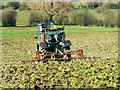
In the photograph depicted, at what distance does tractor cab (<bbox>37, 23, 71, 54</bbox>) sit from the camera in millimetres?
13547

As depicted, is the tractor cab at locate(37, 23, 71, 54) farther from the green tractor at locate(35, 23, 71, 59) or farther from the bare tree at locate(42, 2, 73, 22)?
the bare tree at locate(42, 2, 73, 22)

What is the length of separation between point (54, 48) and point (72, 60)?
2.18 m

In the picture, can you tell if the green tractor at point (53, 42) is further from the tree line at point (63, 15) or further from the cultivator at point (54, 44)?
the tree line at point (63, 15)

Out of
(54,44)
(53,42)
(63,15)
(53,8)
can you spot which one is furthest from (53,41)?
(63,15)

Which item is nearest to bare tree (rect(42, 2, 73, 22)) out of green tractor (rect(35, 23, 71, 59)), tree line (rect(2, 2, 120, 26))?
tree line (rect(2, 2, 120, 26))

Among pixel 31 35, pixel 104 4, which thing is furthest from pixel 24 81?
pixel 104 4

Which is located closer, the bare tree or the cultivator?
the cultivator

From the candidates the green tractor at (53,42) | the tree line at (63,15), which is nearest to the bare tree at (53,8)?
the tree line at (63,15)

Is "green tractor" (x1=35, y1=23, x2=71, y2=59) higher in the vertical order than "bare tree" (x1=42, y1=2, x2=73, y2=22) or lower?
lower

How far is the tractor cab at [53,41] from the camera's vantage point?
1355 centimetres

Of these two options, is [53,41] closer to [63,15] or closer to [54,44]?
[54,44]

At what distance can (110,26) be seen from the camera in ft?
148

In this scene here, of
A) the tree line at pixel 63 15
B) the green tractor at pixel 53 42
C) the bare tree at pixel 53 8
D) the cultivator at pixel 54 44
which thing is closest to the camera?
the cultivator at pixel 54 44

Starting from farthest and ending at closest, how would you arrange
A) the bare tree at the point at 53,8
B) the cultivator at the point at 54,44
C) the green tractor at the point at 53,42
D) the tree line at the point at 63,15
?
1. the bare tree at the point at 53,8
2. the tree line at the point at 63,15
3. the green tractor at the point at 53,42
4. the cultivator at the point at 54,44
